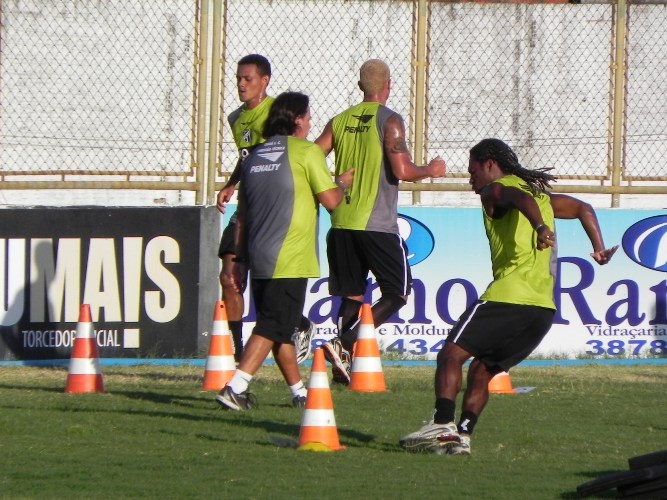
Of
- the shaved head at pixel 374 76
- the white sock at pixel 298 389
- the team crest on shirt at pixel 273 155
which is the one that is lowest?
the white sock at pixel 298 389

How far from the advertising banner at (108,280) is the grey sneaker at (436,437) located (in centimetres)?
539

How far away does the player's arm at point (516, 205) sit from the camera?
630 centimetres

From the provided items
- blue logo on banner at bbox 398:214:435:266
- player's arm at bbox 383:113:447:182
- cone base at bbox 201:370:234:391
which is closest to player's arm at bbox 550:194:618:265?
player's arm at bbox 383:113:447:182

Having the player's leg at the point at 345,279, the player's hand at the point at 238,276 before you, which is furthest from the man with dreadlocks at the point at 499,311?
the player's hand at the point at 238,276

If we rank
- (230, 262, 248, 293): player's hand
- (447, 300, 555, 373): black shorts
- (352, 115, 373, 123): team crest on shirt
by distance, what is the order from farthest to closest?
(230, 262, 248, 293): player's hand
(352, 115, 373, 123): team crest on shirt
(447, 300, 555, 373): black shorts

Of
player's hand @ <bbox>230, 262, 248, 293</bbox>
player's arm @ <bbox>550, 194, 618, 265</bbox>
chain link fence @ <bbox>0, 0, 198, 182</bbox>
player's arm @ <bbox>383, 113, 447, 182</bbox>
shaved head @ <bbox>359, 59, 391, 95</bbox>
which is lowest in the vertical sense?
player's hand @ <bbox>230, 262, 248, 293</bbox>

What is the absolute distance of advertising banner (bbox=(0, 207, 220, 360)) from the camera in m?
11.5

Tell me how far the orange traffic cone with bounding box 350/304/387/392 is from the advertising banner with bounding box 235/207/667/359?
2.66 m

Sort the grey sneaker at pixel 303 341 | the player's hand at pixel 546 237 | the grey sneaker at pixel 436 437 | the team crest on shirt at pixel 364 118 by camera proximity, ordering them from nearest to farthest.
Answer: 1. the player's hand at pixel 546 237
2. the grey sneaker at pixel 436 437
3. the team crest on shirt at pixel 364 118
4. the grey sneaker at pixel 303 341

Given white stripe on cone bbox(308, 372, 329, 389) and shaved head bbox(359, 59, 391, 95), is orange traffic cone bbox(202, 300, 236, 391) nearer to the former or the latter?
shaved head bbox(359, 59, 391, 95)

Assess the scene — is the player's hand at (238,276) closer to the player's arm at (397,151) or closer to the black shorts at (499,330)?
the player's arm at (397,151)

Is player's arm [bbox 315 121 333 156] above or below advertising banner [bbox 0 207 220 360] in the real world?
above

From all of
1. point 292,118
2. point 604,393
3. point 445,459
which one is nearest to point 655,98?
point 604,393

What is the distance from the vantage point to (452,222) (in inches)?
478
